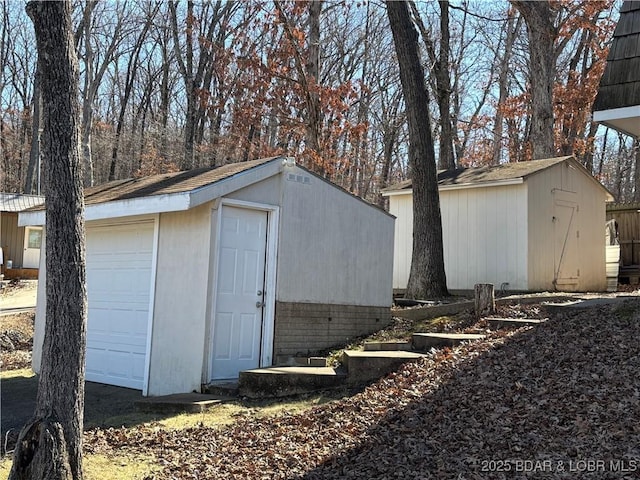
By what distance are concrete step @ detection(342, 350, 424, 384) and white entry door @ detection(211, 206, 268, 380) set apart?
1653 millimetres

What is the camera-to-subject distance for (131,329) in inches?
366

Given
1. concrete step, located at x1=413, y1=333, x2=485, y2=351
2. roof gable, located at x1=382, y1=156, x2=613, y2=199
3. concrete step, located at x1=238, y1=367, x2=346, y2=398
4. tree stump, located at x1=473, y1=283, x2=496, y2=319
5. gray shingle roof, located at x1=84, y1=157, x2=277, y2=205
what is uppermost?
roof gable, located at x1=382, y1=156, x2=613, y2=199

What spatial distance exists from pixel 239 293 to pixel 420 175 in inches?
214

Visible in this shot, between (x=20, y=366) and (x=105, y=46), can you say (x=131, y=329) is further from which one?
(x=105, y=46)

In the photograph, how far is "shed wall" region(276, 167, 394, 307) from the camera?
908cm

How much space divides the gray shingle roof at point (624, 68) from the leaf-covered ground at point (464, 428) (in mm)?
2668

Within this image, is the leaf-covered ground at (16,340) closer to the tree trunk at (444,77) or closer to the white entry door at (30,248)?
the white entry door at (30,248)

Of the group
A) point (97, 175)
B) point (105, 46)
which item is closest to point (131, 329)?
point (105, 46)

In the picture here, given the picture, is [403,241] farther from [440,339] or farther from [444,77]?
[440,339]

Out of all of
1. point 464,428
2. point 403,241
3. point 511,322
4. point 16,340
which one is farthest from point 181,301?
point 16,340

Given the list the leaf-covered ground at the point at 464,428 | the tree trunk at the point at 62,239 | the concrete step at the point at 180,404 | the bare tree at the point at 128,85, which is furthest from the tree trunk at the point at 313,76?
the bare tree at the point at 128,85

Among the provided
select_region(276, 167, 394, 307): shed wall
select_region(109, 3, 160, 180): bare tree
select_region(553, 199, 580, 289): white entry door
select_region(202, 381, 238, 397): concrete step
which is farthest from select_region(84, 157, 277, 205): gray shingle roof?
select_region(109, 3, 160, 180): bare tree

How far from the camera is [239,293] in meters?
8.54

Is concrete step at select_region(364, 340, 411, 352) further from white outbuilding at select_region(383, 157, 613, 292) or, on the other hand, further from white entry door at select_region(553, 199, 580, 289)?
white entry door at select_region(553, 199, 580, 289)
